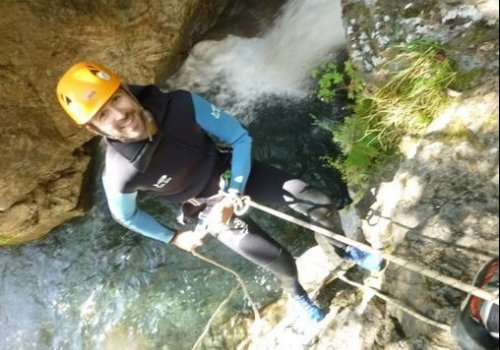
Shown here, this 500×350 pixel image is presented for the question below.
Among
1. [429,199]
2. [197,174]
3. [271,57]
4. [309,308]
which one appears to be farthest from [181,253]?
[429,199]

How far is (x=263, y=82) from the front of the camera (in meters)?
6.60

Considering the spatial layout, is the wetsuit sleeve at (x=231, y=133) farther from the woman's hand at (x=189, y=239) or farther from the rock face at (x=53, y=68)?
the rock face at (x=53, y=68)

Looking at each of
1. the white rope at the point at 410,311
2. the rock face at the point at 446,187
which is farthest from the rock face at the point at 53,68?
the white rope at the point at 410,311

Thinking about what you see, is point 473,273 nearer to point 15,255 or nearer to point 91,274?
point 91,274

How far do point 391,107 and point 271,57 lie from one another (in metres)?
2.79

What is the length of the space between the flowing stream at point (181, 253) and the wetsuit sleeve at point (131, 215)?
1.97 metres

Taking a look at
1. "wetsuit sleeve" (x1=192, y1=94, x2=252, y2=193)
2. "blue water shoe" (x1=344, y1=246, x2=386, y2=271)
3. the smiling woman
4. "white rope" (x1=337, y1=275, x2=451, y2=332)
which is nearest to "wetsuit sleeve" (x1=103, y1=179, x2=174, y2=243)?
the smiling woman

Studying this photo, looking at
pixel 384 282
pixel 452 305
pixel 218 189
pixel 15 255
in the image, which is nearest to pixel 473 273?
pixel 452 305

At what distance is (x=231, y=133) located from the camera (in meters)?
3.68

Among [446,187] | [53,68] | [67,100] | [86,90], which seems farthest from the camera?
[53,68]

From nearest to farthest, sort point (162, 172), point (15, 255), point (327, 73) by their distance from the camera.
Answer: point (162, 172) → point (327, 73) → point (15, 255)

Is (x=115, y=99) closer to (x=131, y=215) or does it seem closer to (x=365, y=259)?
(x=131, y=215)

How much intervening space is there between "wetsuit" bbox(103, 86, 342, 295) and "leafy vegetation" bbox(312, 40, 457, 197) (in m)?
1.00

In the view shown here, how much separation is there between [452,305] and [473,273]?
0.91 feet
